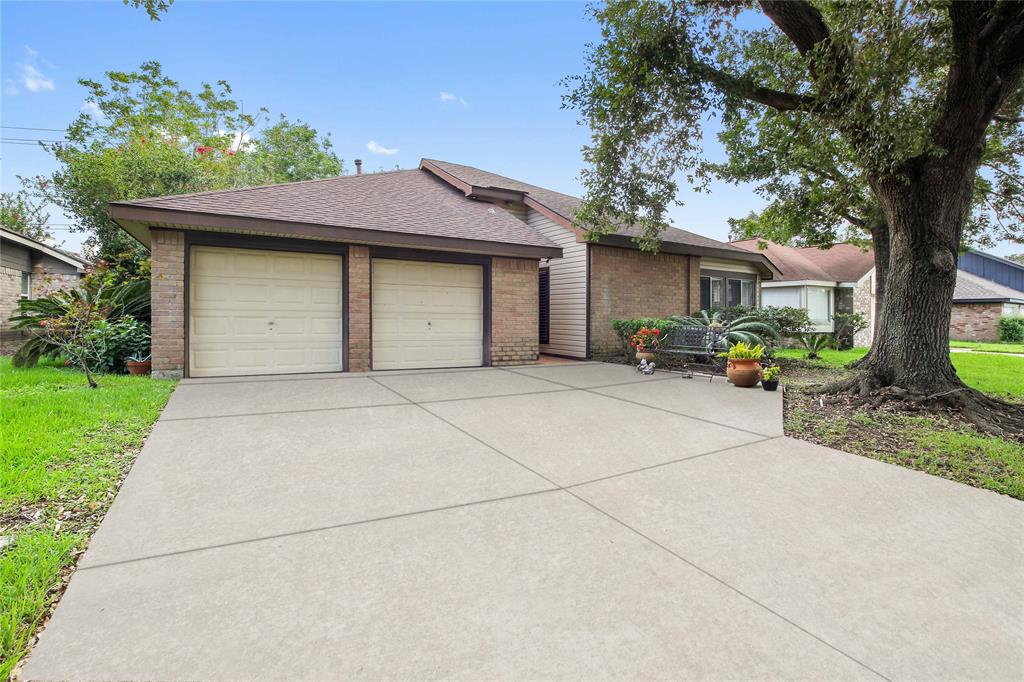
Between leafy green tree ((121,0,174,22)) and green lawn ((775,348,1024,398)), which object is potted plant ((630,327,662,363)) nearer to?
green lawn ((775,348,1024,398))

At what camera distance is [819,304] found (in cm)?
2103

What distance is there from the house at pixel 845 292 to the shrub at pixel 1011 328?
460 millimetres

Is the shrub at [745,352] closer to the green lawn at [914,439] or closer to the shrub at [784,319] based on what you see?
the green lawn at [914,439]

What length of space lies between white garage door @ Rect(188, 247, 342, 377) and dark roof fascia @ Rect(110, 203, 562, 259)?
65cm

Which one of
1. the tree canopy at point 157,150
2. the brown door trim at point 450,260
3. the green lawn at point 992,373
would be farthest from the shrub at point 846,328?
the tree canopy at point 157,150

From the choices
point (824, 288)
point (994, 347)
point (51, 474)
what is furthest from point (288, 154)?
point (994, 347)

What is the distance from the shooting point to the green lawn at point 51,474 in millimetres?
1997

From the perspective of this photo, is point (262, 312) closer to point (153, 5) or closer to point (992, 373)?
point (153, 5)

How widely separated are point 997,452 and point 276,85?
31.0m

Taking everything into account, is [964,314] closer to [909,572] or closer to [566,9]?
[566,9]

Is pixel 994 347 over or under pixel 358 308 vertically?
under

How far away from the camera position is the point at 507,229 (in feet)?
36.4

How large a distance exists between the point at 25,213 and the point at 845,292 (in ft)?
135

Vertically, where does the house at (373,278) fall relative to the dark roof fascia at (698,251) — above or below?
below
